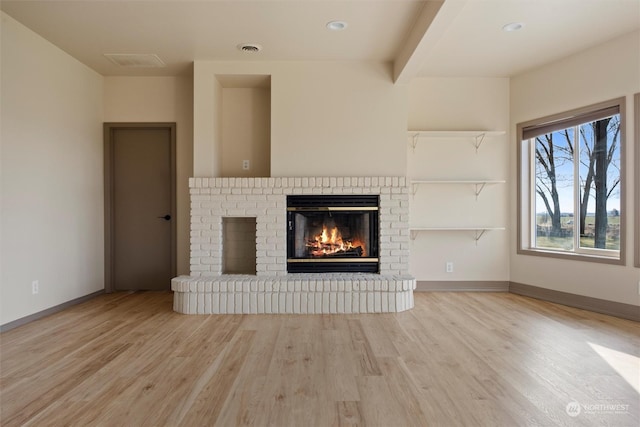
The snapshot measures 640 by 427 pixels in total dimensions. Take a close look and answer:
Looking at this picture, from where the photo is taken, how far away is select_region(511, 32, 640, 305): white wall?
3.27 m

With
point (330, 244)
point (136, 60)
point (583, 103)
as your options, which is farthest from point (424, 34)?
point (136, 60)

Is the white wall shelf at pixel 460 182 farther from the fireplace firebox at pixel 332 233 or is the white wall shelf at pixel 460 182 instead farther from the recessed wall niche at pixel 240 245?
the recessed wall niche at pixel 240 245

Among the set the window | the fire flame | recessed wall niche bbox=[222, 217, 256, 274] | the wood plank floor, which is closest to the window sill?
the window

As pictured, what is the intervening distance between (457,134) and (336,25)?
1.93 meters

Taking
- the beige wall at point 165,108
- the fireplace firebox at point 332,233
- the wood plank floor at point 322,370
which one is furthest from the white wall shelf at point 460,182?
the beige wall at point 165,108

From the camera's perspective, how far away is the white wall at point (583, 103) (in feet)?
10.7

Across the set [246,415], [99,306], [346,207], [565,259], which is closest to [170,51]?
[346,207]

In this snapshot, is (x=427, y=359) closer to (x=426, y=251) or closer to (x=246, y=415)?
(x=246, y=415)

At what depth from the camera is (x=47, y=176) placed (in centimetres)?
340

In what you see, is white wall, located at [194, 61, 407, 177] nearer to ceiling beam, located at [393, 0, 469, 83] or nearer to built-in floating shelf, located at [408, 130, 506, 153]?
ceiling beam, located at [393, 0, 469, 83]

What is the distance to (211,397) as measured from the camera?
6.01 feet

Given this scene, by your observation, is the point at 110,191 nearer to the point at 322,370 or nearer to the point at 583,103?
the point at 322,370

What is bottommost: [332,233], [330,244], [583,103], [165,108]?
[330,244]

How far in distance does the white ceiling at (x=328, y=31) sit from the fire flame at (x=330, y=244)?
1767 mm
